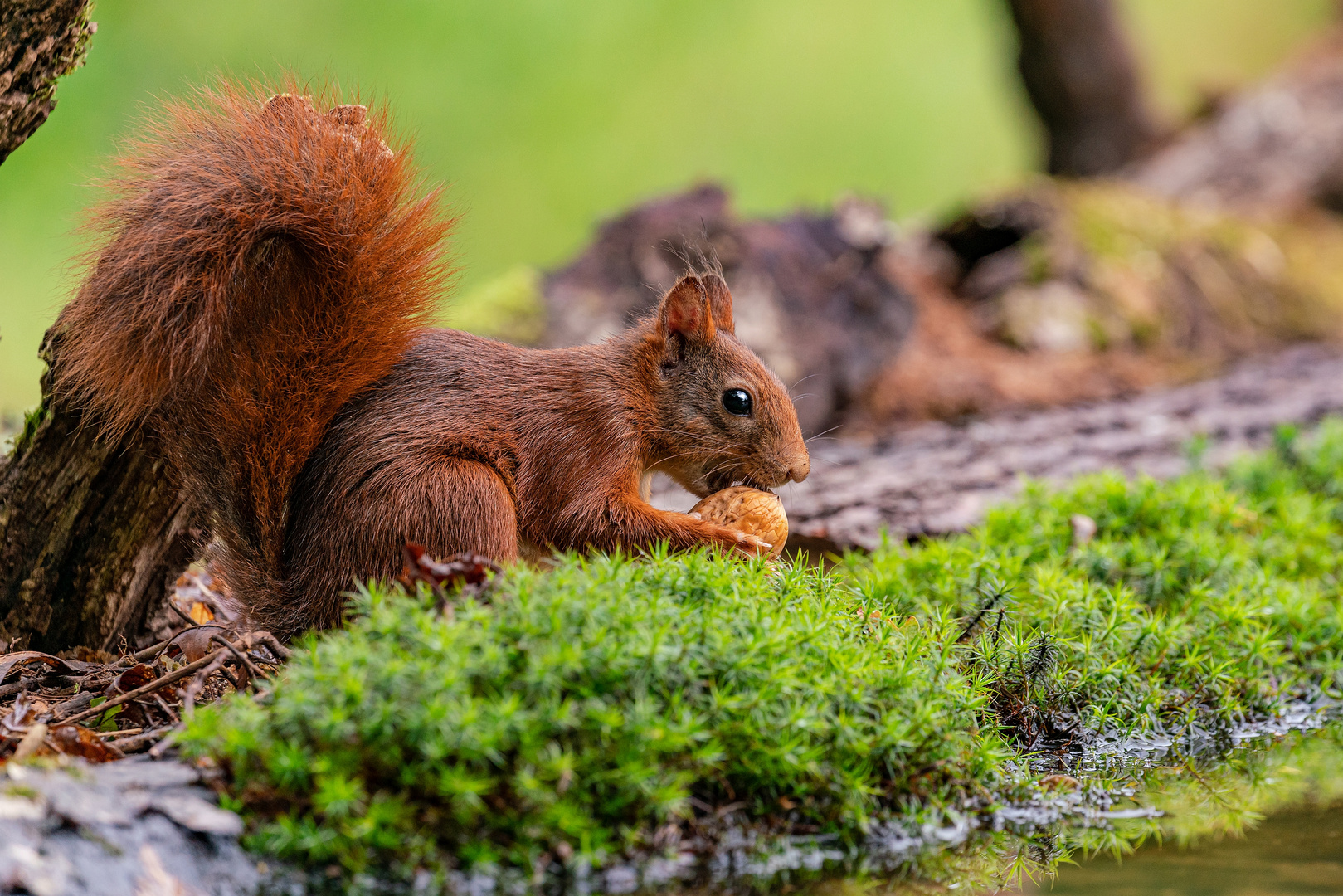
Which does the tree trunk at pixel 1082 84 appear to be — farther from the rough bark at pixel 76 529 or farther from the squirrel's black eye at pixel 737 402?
the rough bark at pixel 76 529

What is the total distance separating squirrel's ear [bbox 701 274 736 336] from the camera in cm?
334

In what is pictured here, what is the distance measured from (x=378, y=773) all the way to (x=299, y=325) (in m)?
1.12

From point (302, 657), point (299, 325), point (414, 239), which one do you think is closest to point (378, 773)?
point (302, 657)

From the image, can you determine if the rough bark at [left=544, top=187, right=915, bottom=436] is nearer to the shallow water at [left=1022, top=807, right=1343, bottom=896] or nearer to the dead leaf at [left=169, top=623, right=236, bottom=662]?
the dead leaf at [left=169, top=623, right=236, bottom=662]

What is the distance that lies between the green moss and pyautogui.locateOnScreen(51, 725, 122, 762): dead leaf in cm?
31

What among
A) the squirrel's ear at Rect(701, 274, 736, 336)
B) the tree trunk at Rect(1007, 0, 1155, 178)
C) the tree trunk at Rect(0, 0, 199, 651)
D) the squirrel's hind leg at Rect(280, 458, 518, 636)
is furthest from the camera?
the tree trunk at Rect(1007, 0, 1155, 178)

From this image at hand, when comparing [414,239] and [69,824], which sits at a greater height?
[414,239]

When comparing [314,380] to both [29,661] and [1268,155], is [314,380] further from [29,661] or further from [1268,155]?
[1268,155]

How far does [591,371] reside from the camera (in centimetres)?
304

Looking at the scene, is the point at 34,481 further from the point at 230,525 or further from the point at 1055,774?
the point at 1055,774

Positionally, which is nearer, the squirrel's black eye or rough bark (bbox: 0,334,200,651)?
rough bark (bbox: 0,334,200,651)

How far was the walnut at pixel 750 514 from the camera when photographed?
2916 mm

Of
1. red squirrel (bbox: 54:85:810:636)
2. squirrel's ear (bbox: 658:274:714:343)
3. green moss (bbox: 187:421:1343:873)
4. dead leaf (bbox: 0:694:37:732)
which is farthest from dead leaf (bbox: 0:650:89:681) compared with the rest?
squirrel's ear (bbox: 658:274:714:343)

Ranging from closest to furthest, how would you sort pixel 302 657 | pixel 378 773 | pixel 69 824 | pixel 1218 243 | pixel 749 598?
pixel 69 824 < pixel 378 773 < pixel 302 657 < pixel 749 598 < pixel 1218 243
